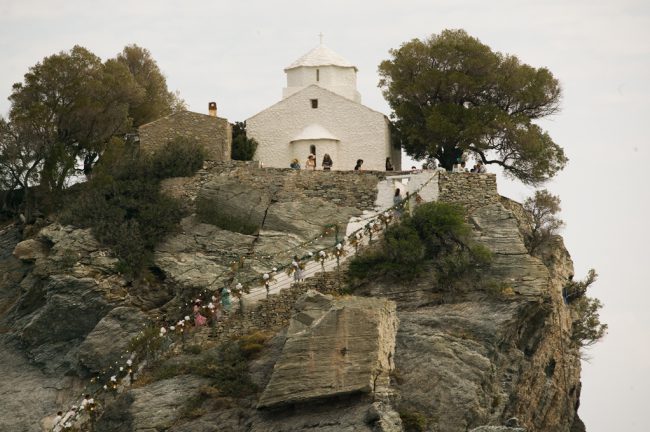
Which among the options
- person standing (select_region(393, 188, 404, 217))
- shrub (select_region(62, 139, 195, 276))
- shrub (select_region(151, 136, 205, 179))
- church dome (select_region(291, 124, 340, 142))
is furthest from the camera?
church dome (select_region(291, 124, 340, 142))

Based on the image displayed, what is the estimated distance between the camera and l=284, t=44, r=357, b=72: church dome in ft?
221

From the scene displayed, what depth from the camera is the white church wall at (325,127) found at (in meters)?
63.6

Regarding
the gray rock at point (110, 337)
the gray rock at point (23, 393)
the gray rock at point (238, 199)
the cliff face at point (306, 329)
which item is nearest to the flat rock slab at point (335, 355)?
the cliff face at point (306, 329)

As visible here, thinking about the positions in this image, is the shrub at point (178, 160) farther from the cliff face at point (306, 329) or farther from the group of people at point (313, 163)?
the group of people at point (313, 163)

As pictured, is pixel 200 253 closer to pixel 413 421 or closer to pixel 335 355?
pixel 335 355

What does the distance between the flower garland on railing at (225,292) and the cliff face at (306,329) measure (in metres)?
0.43

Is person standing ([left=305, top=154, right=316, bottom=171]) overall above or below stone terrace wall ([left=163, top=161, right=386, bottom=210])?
above

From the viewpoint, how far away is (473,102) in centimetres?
6294

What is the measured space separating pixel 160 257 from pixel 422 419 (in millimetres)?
13120

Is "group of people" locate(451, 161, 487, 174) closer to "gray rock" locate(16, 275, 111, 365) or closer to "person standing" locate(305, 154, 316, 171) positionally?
"person standing" locate(305, 154, 316, 171)

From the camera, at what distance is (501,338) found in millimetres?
53281

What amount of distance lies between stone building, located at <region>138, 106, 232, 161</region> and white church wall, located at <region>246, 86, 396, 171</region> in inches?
63.8

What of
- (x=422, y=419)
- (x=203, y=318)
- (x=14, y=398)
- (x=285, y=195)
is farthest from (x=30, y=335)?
(x=422, y=419)

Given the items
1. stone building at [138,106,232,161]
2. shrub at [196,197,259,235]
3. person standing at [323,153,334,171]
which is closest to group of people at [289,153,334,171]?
person standing at [323,153,334,171]
